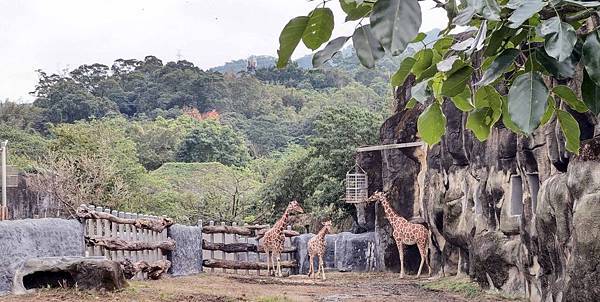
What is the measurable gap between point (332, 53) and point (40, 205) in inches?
836

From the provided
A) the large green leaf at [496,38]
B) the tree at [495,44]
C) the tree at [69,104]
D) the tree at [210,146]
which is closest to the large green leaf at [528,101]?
the tree at [495,44]

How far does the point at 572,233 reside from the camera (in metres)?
6.65

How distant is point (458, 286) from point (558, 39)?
37.4 feet

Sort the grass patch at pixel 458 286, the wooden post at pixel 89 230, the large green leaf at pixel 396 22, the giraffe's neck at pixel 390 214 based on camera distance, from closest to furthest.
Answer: the large green leaf at pixel 396 22 → the wooden post at pixel 89 230 → the grass patch at pixel 458 286 → the giraffe's neck at pixel 390 214

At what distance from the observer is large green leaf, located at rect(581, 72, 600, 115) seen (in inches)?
51.2

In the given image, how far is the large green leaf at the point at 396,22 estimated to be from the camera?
3.57 ft

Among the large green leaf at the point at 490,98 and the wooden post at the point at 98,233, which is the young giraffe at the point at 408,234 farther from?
the large green leaf at the point at 490,98

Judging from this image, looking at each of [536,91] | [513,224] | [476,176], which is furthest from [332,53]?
[476,176]

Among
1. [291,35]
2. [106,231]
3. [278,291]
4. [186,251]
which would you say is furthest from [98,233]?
[291,35]

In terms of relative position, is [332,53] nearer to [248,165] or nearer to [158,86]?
[248,165]

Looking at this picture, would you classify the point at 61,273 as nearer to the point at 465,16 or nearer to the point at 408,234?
the point at 465,16

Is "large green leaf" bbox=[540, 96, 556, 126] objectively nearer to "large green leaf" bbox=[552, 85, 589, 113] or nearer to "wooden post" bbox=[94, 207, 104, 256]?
"large green leaf" bbox=[552, 85, 589, 113]

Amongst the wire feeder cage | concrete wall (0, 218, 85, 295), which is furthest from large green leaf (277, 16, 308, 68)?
the wire feeder cage

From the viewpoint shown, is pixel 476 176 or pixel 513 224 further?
pixel 476 176
